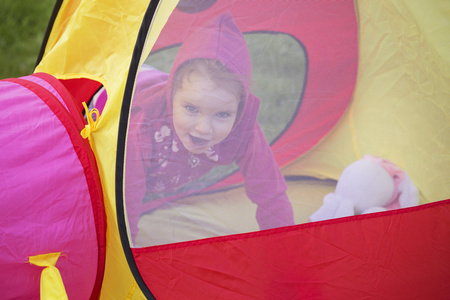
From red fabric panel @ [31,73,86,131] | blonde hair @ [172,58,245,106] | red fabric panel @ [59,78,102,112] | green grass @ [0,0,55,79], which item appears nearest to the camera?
blonde hair @ [172,58,245,106]

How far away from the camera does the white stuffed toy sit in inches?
30.3

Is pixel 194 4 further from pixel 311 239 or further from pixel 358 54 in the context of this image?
pixel 311 239

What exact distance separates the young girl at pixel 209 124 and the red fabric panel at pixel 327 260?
53 millimetres

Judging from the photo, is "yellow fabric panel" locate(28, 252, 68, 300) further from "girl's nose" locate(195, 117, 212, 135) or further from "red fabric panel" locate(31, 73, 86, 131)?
"girl's nose" locate(195, 117, 212, 135)

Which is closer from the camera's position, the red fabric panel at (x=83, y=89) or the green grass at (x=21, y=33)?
the red fabric panel at (x=83, y=89)

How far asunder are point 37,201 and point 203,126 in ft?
1.05

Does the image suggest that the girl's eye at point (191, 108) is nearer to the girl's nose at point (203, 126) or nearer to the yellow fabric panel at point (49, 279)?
the girl's nose at point (203, 126)

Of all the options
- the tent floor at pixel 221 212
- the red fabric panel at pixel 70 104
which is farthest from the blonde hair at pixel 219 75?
the red fabric panel at pixel 70 104

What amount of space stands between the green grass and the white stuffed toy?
1.35 metres

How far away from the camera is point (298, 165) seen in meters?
0.79

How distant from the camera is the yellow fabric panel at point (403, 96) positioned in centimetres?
81

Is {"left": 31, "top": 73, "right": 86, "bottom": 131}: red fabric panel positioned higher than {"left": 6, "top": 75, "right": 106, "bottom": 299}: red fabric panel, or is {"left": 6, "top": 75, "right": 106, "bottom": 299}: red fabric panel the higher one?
{"left": 31, "top": 73, "right": 86, "bottom": 131}: red fabric panel

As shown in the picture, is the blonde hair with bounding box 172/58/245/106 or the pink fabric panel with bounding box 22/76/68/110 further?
the pink fabric panel with bounding box 22/76/68/110

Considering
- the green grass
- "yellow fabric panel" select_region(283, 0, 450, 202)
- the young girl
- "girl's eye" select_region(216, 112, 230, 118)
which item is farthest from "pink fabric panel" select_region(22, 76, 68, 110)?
the green grass
